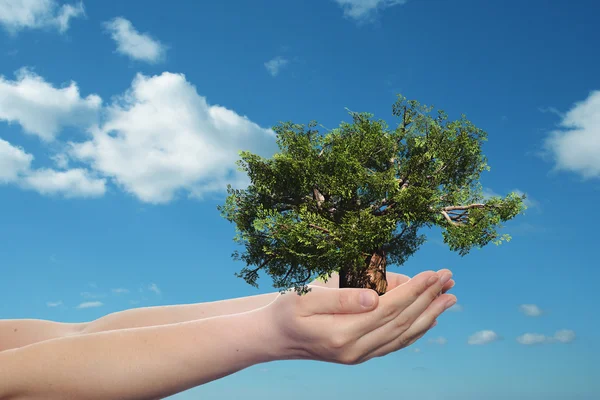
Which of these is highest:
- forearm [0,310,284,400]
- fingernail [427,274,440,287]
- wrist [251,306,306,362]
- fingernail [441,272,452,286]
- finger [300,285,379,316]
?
fingernail [441,272,452,286]

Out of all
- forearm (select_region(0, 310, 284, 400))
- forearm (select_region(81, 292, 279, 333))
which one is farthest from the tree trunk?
forearm (select_region(81, 292, 279, 333))

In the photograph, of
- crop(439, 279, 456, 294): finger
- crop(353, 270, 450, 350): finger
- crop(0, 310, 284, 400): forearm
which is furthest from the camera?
crop(439, 279, 456, 294): finger

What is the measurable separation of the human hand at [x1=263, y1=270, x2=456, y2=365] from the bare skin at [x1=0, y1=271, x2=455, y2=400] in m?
0.01

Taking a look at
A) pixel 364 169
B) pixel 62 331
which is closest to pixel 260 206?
pixel 364 169

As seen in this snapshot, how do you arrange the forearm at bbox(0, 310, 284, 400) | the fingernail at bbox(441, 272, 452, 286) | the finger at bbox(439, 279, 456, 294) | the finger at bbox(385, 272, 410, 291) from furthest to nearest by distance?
the finger at bbox(385, 272, 410, 291) → the finger at bbox(439, 279, 456, 294) → the fingernail at bbox(441, 272, 452, 286) → the forearm at bbox(0, 310, 284, 400)

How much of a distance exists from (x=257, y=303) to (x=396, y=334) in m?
2.98

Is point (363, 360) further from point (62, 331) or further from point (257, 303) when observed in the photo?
point (62, 331)

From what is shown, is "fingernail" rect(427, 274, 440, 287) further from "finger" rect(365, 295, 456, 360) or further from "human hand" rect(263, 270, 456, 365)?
"finger" rect(365, 295, 456, 360)

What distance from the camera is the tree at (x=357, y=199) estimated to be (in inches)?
348

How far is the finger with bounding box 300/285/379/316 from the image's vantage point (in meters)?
7.86

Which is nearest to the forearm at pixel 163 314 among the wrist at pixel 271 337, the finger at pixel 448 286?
the wrist at pixel 271 337

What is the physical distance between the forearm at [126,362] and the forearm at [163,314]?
1709 mm

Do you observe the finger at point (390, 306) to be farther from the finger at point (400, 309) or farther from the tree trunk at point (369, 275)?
the tree trunk at point (369, 275)

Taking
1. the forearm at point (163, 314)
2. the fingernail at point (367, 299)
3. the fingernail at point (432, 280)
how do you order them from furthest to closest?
the forearm at point (163, 314)
the fingernail at point (432, 280)
the fingernail at point (367, 299)
